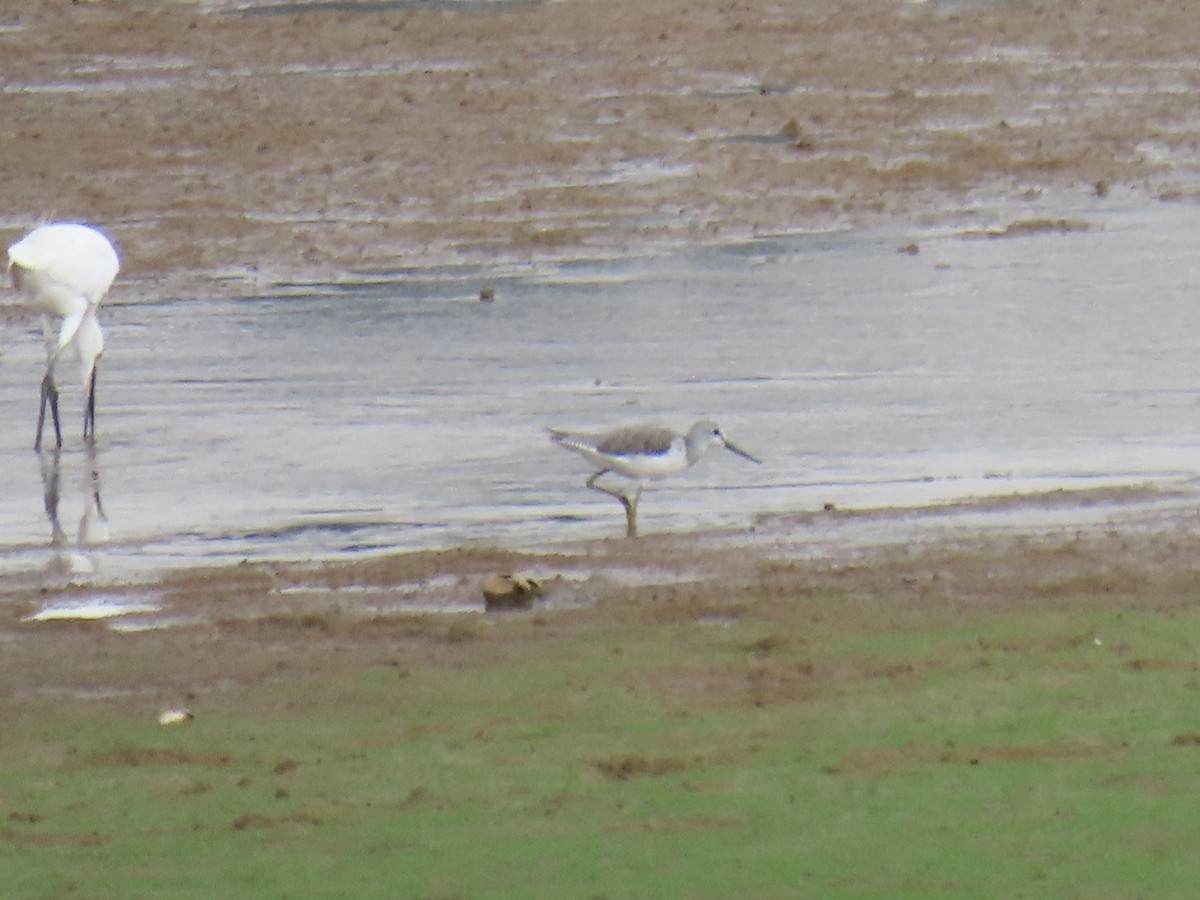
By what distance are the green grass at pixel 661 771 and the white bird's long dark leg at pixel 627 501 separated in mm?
2457

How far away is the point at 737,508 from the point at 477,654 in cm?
356

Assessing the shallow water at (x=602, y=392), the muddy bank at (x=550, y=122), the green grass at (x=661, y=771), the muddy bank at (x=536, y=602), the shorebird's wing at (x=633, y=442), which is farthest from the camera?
the muddy bank at (x=550, y=122)

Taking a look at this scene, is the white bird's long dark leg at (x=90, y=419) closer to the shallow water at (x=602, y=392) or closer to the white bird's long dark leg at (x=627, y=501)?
the shallow water at (x=602, y=392)

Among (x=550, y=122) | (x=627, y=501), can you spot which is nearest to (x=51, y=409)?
(x=627, y=501)

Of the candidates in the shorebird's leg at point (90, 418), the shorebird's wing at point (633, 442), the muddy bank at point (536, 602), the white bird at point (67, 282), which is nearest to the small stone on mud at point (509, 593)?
the muddy bank at point (536, 602)

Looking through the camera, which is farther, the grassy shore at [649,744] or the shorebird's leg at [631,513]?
the shorebird's leg at [631,513]

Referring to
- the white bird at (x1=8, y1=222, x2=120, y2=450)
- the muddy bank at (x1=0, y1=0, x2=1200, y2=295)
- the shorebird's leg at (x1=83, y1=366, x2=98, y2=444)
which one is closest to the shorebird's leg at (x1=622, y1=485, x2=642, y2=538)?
the shorebird's leg at (x1=83, y1=366, x2=98, y2=444)

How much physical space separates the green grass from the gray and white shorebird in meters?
2.68

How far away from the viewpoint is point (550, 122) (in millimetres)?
28812

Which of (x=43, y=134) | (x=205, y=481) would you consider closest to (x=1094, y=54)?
(x=43, y=134)

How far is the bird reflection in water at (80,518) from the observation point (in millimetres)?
11641

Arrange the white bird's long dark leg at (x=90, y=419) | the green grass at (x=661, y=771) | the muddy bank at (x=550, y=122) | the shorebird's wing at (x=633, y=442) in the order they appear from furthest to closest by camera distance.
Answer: the muddy bank at (x=550, y=122), the white bird's long dark leg at (x=90, y=419), the shorebird's wing at (x=633, y=442), the green grass at (x=661, y=771)

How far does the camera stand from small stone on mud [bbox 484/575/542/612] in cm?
1006

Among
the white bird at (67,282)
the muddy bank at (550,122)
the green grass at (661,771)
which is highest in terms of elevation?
the muddy bank at (550,122)
